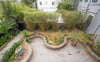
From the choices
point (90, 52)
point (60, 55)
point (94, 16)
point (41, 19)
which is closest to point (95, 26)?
point (94, 16)

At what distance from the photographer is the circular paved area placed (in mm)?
7105

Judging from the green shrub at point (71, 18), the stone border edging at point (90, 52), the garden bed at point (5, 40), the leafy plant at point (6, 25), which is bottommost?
the garden bed at point (5, 40)

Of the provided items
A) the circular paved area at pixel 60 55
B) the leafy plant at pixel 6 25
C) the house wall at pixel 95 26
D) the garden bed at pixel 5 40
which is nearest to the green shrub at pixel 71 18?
the house wall at pixel 95 26

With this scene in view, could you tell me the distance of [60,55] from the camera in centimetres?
753

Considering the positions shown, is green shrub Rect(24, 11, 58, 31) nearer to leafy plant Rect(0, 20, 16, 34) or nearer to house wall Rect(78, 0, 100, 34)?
leafy plant Rect(0, 20, 16, 34)

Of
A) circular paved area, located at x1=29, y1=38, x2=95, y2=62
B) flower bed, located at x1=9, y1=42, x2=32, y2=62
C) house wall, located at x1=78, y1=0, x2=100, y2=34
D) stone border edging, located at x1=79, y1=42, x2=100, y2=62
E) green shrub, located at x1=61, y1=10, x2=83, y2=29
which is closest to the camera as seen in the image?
stone border edging, located at x1=79, y1=42, x2=100, y2=62

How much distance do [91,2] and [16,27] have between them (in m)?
6.35

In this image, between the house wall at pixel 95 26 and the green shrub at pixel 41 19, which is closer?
the house wall at pixel 95 26

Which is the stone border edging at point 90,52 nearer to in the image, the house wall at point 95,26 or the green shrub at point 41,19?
the house wall at point 95,26

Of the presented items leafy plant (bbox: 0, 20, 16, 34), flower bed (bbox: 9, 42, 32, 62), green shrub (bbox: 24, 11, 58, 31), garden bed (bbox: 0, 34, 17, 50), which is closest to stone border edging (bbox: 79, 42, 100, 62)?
green shrub (bbox: 24, 11, 58, 31)

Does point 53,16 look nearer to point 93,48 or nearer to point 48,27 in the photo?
point 48,27

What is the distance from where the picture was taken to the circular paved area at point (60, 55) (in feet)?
23.3

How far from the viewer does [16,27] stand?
1149 centimetres

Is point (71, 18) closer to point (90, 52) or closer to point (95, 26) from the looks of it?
point (95, 26)
